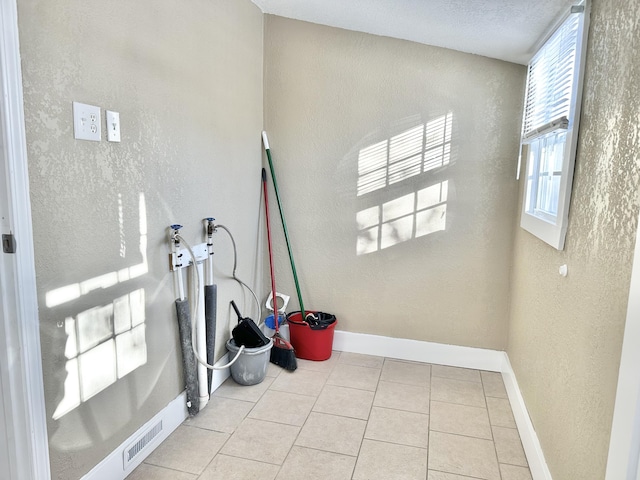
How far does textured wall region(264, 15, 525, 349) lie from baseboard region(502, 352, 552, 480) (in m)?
0.39

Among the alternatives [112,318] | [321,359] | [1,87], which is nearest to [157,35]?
[1,87]

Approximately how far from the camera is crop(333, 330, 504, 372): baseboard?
296 centimetres

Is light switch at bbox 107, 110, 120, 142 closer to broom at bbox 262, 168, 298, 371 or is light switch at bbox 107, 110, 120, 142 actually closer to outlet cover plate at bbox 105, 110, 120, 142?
outlet cover plate at bbox 105, 110, 120, 142

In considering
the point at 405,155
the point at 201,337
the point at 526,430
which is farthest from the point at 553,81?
the point at 201,337

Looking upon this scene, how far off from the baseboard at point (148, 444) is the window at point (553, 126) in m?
1.87

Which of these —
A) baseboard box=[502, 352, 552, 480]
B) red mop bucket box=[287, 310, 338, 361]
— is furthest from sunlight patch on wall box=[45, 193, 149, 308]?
baseboard box=[502, 352, 552, 480]

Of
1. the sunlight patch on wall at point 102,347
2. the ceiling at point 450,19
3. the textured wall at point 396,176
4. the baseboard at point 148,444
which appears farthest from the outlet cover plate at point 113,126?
the textured wall at point 396,176

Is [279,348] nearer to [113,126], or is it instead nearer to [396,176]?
[396,176]

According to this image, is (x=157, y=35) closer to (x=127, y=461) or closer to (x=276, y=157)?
(x=276, y=157)

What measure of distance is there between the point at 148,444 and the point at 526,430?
1.71 metres

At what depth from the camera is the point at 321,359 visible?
119 inches

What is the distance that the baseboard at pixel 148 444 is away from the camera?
173cm

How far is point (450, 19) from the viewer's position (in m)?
2.25

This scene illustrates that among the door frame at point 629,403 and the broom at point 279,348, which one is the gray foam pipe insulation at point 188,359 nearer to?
the broom at point 279,348
